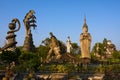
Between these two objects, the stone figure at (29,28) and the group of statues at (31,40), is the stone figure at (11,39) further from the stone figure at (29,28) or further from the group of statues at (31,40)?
the stone figure at (29,28)

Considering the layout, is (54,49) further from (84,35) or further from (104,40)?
(104,40)

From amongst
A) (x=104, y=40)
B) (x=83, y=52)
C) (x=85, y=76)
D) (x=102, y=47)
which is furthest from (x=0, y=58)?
(x=104, y=40)

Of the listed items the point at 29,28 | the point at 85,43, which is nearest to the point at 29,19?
the point at 29,28

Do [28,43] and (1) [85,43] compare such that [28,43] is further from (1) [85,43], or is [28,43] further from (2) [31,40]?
(1) [85,43]

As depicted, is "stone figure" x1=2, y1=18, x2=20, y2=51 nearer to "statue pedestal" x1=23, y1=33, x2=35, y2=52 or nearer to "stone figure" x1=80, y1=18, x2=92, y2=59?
"stone figure" x1=80, y1=18, x2=92, y2=59

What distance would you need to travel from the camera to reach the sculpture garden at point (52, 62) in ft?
73.6

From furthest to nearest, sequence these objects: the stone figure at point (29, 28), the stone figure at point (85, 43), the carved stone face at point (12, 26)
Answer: the stone figure at point (29, 28)
the stone figure at point (85, 43)
the carved stone face at point (12, 26)

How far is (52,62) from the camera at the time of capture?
38.6 m

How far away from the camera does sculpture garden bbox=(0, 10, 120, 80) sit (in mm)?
22422

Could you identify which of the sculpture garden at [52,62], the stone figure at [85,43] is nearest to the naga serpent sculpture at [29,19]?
the sculpture garden at [52,62]

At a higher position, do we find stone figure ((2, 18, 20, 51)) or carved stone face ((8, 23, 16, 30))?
carved stone face ((8, 23, 16, 30))

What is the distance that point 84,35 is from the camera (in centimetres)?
4316

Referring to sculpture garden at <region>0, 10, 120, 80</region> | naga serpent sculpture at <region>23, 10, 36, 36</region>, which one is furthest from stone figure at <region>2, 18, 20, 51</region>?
naga serpent sculpture at <region>23, 10, 36, 36</region>

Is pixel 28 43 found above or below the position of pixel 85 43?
above
